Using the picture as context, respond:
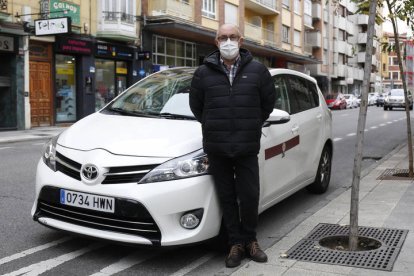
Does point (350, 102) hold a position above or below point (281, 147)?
above

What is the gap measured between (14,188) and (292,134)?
4114 millimetres

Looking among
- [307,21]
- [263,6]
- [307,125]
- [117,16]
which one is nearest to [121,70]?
[117,16]

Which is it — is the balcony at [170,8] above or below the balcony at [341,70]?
above

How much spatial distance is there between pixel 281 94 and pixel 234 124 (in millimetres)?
1830

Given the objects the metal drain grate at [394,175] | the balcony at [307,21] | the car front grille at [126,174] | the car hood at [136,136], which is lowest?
the metal drain grate at [394,175]

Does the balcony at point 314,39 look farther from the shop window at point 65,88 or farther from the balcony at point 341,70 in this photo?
the shop window at point 65,88

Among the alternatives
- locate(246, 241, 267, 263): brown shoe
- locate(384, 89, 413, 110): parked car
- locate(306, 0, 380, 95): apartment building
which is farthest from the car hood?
locate(306, 0, 380, 95): apartment building

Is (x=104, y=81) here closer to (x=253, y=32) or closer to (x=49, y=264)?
(x=253, y=32)

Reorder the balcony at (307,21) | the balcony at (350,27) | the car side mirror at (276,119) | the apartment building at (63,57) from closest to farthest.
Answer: the car side mirror at (276,119) < the apartment building at (63,57) < the balcony at (307,21) < the balcony at (350,27)

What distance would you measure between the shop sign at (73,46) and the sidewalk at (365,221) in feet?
53.7

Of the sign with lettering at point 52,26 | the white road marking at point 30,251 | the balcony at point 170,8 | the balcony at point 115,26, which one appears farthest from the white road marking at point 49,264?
the balcony at point 170,8

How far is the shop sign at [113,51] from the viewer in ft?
79.3

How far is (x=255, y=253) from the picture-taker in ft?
13.7

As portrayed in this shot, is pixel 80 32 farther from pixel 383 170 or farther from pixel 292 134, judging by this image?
pixel 292 134
